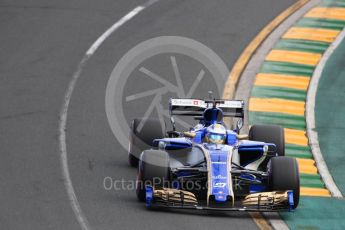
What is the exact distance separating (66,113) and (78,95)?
1374 mm

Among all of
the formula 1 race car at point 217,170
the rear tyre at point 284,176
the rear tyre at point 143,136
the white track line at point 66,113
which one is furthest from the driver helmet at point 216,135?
the white track line at point 66,113

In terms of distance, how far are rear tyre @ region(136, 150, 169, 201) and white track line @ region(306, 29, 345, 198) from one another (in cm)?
301

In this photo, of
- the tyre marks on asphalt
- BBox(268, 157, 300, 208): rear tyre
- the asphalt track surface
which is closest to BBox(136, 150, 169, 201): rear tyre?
the asphalt track surface

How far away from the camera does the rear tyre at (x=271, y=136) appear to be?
19.1m

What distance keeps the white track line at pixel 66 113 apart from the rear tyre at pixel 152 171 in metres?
1.01

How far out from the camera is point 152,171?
1709 cm

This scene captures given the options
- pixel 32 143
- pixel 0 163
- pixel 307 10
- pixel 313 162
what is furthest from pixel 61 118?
pixel 307 10

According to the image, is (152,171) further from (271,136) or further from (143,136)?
(271,136)

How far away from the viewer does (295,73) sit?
25828 millimetres

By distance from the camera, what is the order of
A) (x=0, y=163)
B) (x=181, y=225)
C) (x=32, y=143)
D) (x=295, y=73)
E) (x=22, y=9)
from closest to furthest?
(x=181, y=225), (x=0, y=163), (x=32, y=143), (x=295, y=73), (x=22, y=9)

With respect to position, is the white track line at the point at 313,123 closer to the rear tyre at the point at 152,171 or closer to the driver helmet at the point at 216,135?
the driver helmet at the point at 216,135

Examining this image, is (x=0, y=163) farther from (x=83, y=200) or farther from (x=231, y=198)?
(x=231, y=198)

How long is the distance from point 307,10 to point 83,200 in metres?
14.4

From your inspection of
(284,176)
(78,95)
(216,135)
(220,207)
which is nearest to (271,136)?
(216,135)
